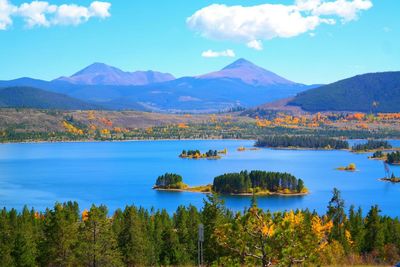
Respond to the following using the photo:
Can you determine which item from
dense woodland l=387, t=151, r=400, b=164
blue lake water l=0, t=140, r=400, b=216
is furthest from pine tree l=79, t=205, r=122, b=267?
dense woodland l=387, t=151, r=400, b=164

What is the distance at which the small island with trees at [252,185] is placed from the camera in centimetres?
6756

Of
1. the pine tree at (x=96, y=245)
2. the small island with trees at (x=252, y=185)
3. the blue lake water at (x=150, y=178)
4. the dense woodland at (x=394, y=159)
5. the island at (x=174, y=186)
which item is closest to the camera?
the pine tree at (x=96, y=245)

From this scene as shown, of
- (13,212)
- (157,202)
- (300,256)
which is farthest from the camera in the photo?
(157,202)

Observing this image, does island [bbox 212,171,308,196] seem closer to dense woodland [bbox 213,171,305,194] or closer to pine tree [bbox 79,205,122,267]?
dense woodland [bbox 213,171,305,194]

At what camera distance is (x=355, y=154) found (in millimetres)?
129250

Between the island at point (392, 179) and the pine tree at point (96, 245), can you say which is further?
the island at point (392, 179)

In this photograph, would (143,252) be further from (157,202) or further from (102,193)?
(102,193)

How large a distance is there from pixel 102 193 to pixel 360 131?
144m

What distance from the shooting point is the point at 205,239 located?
24000 millimetres

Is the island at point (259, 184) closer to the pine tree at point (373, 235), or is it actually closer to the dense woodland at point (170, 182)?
the dense woodland at point (170, 182)

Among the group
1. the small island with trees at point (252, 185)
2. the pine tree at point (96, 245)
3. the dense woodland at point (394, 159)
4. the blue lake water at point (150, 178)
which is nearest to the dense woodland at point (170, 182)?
the small island with trees at point (252, 185)

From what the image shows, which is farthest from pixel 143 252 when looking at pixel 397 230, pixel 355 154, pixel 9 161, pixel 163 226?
pixel 355 154

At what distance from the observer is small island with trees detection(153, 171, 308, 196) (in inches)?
2660

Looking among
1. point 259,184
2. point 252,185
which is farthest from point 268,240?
point 259,184
